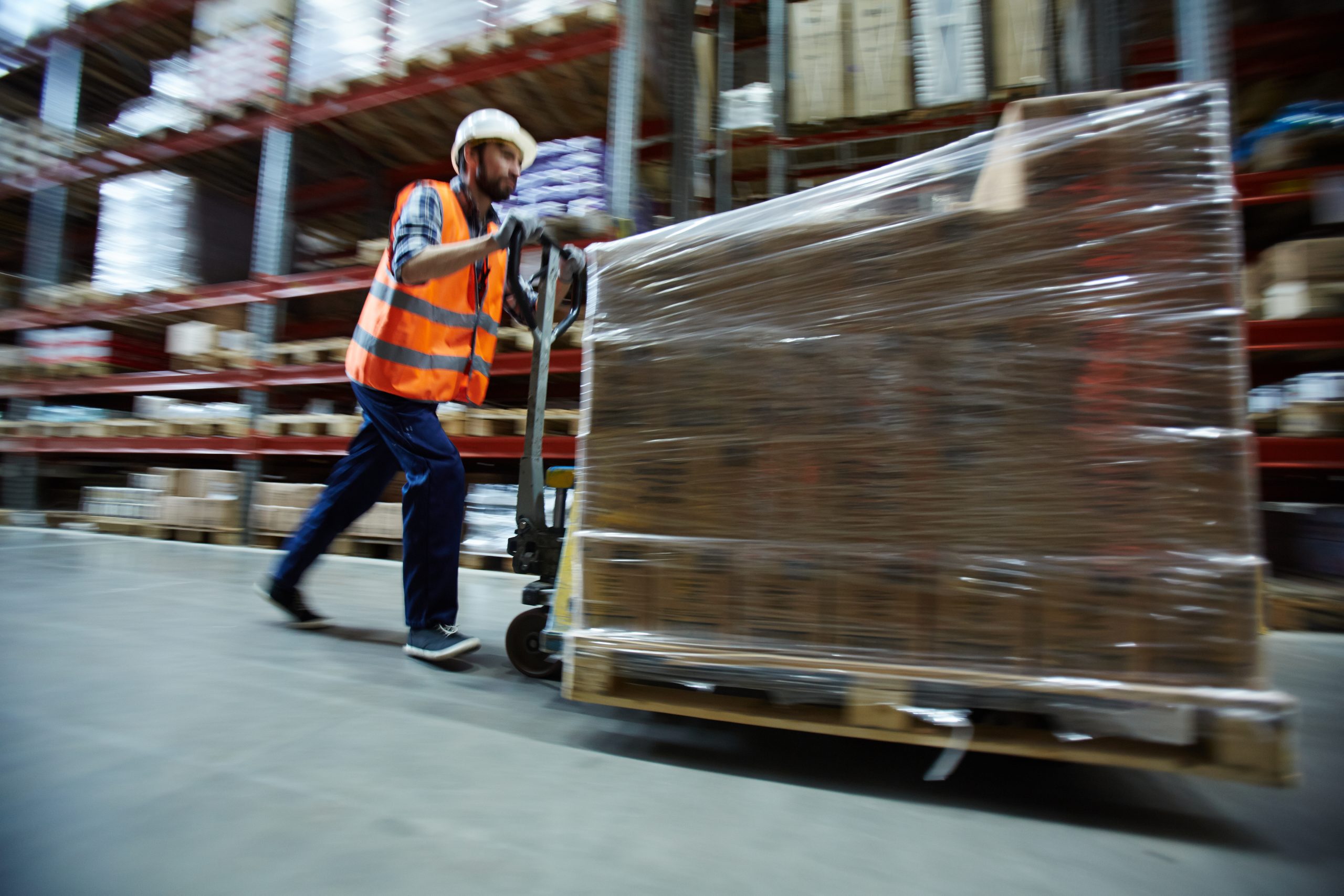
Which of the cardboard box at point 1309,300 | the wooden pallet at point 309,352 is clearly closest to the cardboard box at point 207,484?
the wooden pallet at point 309,352

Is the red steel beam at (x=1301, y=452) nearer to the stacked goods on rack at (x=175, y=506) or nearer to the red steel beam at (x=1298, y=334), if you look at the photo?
the red steel beam at (x=1298, y=334)

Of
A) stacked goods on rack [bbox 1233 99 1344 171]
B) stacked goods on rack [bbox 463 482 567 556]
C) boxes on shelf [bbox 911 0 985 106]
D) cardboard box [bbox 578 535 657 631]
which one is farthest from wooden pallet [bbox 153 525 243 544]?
stacked goods on rack [bbox 1233 99 1344 171]

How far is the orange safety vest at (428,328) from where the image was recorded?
185cm

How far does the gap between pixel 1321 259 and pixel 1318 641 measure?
1.70 metres

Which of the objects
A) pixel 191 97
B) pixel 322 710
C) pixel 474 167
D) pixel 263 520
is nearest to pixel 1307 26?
pixel 474 167

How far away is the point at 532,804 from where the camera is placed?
107 centimetres

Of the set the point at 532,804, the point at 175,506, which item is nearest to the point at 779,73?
the point at 532,804

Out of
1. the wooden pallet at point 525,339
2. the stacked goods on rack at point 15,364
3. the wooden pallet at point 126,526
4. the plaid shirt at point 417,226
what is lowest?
the wooden pallet at point 126,526

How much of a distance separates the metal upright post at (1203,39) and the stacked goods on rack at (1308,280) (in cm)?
87

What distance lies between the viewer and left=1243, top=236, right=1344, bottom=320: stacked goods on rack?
280 centimetres

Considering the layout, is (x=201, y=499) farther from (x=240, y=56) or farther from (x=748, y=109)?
(x=748, y=109)

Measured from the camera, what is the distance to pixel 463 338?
77.9 inches

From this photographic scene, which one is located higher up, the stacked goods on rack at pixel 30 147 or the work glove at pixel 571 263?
the stacked goods on rack at pixel 30 147

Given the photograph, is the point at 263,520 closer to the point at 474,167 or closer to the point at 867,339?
the point at 474,167
